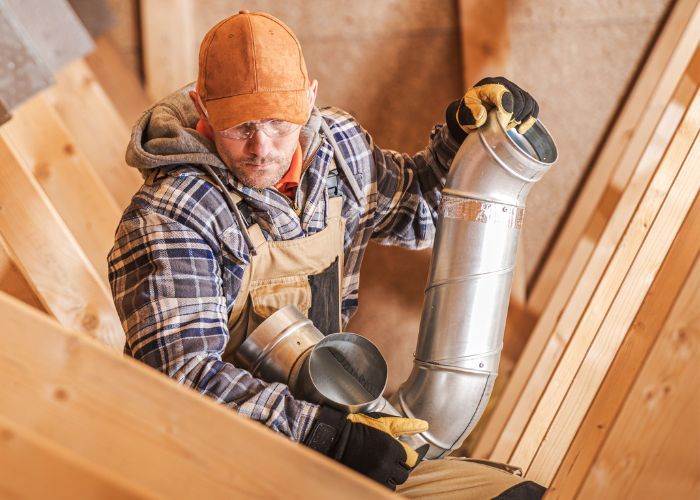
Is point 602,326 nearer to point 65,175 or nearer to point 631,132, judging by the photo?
point 631,132

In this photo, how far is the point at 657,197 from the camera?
165 centimetres

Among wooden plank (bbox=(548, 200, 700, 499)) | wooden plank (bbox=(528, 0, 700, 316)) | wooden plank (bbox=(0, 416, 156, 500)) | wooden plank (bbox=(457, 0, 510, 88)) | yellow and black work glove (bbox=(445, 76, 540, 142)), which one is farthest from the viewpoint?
wooden plank (bbox=(457, 0, 510, 88))

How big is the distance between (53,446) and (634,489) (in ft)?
2.21

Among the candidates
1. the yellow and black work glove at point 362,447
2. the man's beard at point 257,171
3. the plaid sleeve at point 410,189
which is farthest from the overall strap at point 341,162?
the yellow and black work glove at point 362,447

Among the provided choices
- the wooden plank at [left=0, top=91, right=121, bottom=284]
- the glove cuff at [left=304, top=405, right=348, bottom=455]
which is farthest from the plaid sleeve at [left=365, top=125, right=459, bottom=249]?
the wooden plank at [left=0, top=91, right=121, bottom=284]

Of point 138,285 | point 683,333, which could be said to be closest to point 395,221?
point 138,285

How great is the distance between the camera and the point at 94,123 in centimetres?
241

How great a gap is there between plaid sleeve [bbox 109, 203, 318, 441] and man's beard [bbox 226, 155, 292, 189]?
0.48 feet

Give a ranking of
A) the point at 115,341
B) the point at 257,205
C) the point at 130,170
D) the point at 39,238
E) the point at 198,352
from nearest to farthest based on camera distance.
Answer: the point at 198,352
the point at 257,205
the point at 39,238
the point at 115,341
the point at 130,170

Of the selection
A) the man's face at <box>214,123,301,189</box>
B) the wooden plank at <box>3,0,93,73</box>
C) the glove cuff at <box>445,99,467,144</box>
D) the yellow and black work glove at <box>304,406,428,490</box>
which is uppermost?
the wooden plank at <box>3,0,93,73</box>

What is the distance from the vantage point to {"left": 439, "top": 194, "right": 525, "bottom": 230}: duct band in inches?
62.2

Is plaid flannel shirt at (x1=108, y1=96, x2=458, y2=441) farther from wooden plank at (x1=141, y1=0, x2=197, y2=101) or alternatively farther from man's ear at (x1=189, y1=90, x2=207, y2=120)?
wooden plank at (x1=141, y1=0, x2=197, y2=101)

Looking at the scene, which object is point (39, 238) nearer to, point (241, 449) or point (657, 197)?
point (241, 449)

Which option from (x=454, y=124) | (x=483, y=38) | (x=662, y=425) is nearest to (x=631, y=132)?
(x=483, y=38)
